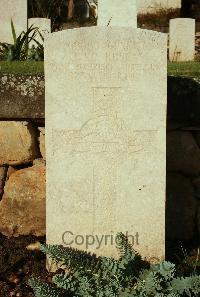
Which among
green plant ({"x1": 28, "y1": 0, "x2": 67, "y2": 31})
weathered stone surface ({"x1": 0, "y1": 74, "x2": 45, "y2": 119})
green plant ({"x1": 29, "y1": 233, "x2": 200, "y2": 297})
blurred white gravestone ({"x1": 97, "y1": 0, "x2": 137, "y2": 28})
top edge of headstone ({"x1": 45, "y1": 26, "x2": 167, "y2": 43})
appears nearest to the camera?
green plant ({"x1": 29, "y1": 233, "x2": 200, "y2": 297})

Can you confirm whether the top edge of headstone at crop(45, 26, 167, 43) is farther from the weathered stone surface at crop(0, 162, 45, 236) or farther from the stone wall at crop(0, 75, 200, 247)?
the weathered stone surface at crop(0, 162, 45, 236)

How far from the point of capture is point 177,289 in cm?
255

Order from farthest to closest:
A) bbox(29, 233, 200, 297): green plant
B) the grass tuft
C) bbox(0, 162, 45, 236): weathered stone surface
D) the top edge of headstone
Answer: the grass tuft < bbox(0, 162, 45, 236): weathered stone surface < the top edge of headstone < bbox(29, 233, 200, 297): green plant

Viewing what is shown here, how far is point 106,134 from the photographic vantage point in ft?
9.30

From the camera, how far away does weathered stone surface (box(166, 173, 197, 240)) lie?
3349mm

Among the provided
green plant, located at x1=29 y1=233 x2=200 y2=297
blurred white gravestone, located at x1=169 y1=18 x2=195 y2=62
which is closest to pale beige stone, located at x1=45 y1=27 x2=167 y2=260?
green plant, located at x1=29 y1=233 x2=200 y2=297

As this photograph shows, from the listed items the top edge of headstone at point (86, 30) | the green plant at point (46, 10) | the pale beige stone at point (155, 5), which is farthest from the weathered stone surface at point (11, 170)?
the pale beige stone at point (155, 5)

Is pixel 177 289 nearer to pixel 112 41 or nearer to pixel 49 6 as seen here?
pixel 112 41

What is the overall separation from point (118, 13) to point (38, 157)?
1.49 metres

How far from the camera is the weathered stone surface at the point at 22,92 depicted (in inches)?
121

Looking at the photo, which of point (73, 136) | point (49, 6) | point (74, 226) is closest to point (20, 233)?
point (74, 226)

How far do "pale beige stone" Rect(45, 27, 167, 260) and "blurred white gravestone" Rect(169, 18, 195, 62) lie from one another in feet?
16.3

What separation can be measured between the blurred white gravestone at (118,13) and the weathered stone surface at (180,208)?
47.9 inches

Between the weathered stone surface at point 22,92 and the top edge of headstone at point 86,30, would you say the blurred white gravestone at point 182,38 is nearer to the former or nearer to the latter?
the weathered stone surface at point 22,92
